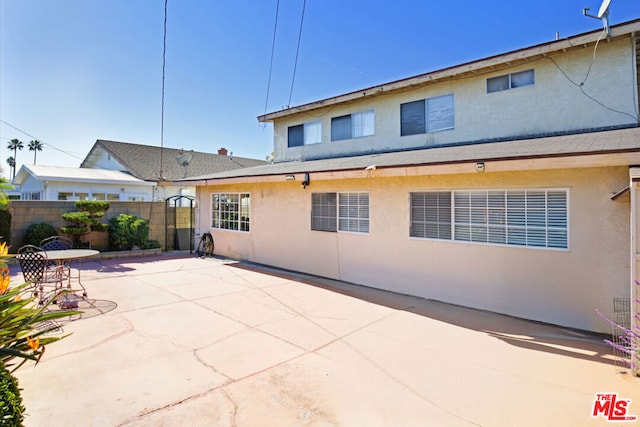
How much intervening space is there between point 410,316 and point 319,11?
10.4 metres

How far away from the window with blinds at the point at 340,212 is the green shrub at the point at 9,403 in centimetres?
747

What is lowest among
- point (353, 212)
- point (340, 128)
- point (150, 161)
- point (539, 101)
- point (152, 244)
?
point (152, 244)

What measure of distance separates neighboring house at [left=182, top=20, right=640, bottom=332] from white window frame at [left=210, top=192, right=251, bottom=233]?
0.66 feet

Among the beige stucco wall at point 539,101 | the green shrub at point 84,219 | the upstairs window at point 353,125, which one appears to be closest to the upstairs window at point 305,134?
the upstairs window at point 353,125

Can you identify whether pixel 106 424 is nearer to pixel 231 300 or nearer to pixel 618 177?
pixel 231 300

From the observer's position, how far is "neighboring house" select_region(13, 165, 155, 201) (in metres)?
16.8

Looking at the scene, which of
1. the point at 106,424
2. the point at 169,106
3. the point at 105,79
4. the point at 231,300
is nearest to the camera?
the point at 106,424

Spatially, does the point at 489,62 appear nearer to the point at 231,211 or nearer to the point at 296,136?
the point at 296,136

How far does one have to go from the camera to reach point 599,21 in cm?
771

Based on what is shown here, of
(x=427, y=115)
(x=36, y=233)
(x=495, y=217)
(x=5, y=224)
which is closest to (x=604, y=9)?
(x=427, y=115)

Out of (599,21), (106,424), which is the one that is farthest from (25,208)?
(599,21)

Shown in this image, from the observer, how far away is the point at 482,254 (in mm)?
6902

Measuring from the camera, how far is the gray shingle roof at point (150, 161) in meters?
20.7

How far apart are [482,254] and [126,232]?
12.5m
